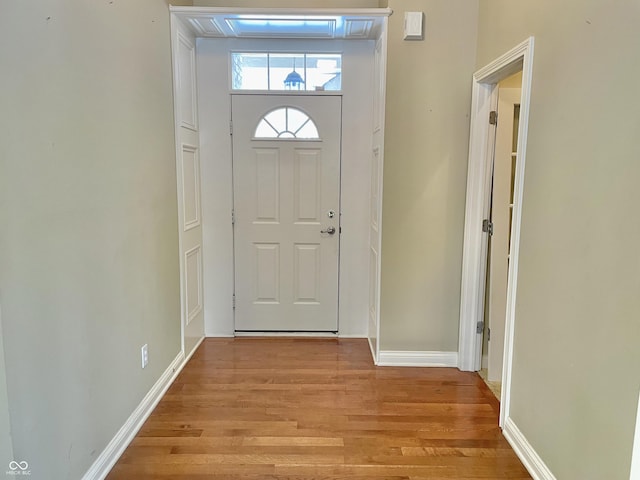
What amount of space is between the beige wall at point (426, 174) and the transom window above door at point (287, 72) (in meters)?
0.70

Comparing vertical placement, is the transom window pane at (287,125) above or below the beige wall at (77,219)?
above

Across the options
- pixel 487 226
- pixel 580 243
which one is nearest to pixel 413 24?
pixel 487 226

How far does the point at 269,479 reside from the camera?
210cm

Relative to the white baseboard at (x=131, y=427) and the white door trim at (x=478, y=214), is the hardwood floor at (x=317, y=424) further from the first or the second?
the white door trim at (x=478, y=214)

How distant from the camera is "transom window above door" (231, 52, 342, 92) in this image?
3615 millimetres

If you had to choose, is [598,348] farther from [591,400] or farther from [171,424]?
[171,424]

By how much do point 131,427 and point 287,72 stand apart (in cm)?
281

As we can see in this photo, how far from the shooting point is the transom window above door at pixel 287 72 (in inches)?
142

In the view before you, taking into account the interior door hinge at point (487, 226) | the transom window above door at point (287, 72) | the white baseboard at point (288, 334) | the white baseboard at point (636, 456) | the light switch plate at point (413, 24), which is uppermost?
the light switch plate at point (413, 24)

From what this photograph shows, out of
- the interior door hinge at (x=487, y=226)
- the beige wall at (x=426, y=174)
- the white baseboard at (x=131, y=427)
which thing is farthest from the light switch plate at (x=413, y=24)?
the white baseboard at (x=131, y=427)

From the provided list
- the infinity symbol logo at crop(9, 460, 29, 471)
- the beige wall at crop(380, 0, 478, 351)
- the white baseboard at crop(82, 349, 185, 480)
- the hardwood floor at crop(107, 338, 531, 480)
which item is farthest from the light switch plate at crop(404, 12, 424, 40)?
the infinity symbol logo at crop(9, 460, 29, 471)

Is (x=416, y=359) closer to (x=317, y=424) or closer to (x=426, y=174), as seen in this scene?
(x=317, y=424)

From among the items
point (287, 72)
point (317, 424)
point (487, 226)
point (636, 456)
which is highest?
point (287, 72)

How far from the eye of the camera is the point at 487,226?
310 centimetres
